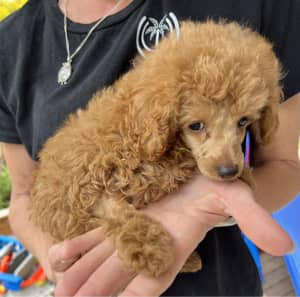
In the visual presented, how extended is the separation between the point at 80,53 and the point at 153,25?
0.83ft

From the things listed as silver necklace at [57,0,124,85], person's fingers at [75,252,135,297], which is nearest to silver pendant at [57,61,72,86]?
silver necklace at [57,0,124,85]

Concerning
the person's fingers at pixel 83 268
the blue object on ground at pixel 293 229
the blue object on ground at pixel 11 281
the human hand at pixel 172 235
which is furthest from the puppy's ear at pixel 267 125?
the blue object on ground at pixel 11 281

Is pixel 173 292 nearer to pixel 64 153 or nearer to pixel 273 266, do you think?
pixel 64 153

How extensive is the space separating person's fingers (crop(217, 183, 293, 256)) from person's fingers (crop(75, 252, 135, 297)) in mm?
305

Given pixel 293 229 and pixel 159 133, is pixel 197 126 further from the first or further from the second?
pixel 293 229

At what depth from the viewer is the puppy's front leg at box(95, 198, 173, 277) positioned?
908 millimetres

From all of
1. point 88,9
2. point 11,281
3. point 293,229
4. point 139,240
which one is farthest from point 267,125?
point 11,281

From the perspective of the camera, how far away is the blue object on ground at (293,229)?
2.23 metres

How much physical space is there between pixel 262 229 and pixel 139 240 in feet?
0.99

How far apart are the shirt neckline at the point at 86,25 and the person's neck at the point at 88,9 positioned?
0.07 feet

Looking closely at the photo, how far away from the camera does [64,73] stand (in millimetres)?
1250

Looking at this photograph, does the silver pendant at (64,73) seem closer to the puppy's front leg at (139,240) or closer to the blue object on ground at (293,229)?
the puppy's front leg at (139,240)

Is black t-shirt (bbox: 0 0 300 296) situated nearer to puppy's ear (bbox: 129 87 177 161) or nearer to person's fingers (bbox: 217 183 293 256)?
puppy's ear (bbox: 129 87 177 161)

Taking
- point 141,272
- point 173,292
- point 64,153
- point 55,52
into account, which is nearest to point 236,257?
point 173,292
